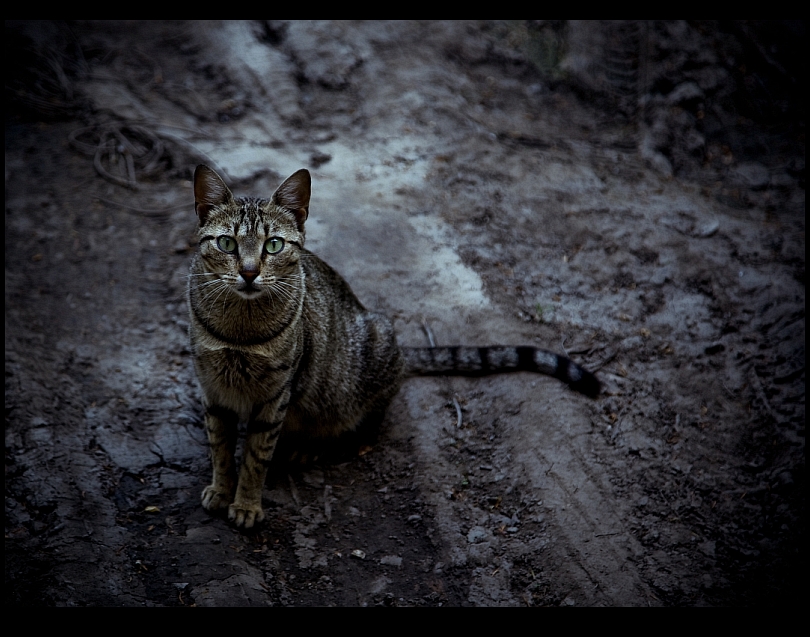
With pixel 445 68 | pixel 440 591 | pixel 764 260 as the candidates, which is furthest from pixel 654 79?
pixel 440 591

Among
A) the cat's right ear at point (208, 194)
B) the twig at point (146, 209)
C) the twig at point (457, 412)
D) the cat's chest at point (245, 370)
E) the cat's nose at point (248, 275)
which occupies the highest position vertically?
the cat's right ear at point (208, 194)

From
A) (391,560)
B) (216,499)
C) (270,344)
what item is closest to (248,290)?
(270,344)

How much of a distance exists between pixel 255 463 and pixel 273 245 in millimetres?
1210

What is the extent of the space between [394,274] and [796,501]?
3.16 metres

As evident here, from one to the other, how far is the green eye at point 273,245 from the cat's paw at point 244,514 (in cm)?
144

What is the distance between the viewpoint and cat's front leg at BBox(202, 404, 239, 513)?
10.8ft

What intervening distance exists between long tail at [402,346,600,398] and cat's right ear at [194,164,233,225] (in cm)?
166

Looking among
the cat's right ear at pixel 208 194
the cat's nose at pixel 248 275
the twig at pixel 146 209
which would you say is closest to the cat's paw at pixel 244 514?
the cat's nose at pixel 248 275

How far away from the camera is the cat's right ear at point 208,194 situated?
117 inches

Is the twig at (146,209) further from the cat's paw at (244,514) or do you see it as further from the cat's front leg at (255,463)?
the cat's paw at (244,514)

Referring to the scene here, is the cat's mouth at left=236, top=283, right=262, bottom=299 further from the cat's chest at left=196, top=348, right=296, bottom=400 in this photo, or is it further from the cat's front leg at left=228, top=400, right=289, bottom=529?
the cat's front leg at left=228, top=400, right=289, bottom=529

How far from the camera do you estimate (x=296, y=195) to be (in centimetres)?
313

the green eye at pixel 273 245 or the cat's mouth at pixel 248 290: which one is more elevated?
the green eye at pixel 273 245

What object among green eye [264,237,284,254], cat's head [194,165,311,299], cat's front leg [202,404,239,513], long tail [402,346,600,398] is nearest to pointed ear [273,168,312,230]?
cat's head [194,165,311,299]
